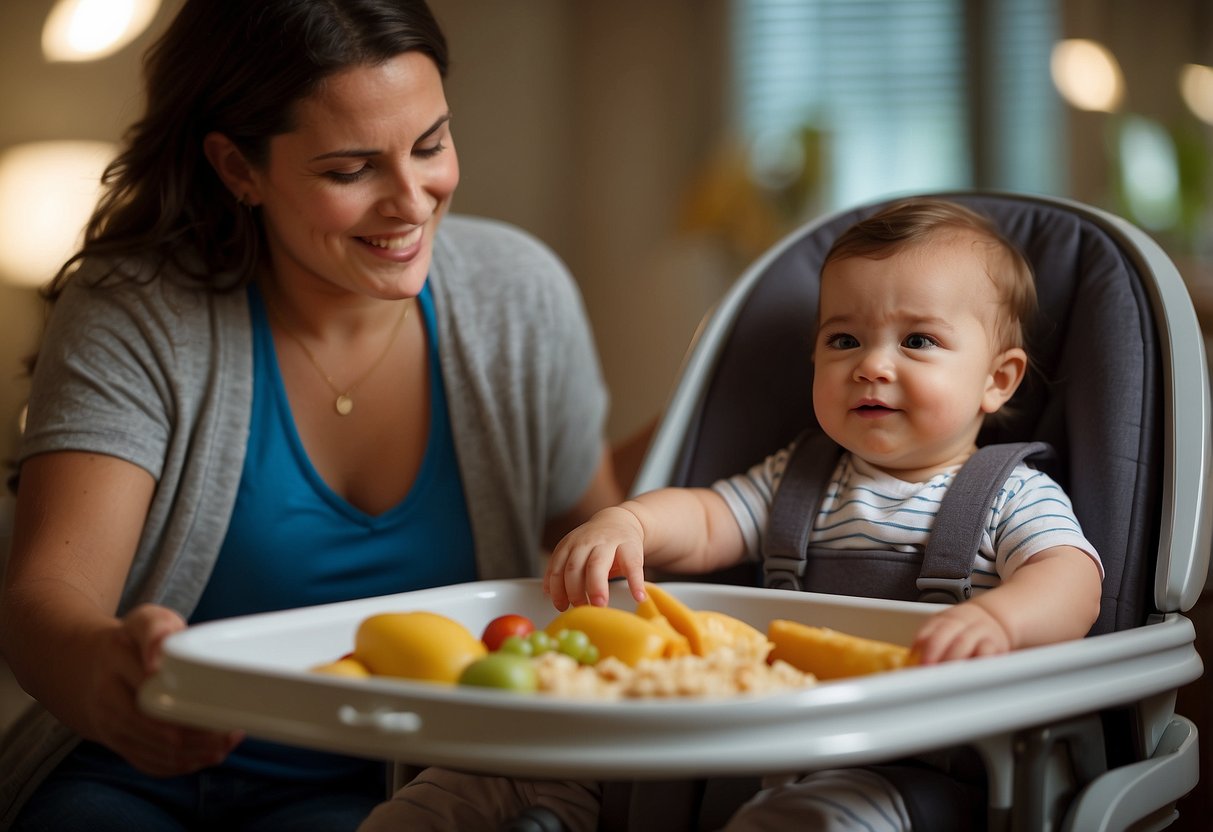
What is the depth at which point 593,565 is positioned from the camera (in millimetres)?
954

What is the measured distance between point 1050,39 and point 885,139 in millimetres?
515

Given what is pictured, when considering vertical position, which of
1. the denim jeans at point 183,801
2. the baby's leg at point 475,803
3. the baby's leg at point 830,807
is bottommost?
the denim jeans at point 183,801

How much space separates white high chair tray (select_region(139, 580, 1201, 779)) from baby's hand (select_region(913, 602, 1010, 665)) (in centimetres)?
5

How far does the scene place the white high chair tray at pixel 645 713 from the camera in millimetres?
628

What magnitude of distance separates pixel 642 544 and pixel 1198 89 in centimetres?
265

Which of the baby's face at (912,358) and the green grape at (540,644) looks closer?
the green grape at (540,644)

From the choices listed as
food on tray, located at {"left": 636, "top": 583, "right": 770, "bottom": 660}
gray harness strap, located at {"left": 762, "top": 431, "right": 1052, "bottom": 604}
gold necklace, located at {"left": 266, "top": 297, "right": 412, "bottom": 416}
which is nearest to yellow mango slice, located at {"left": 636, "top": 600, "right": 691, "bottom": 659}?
food on tray, located at {"left": 636, "top": 583, "right": 770, "bottom": 660}

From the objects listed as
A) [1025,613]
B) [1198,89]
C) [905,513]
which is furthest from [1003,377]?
[1198,89]

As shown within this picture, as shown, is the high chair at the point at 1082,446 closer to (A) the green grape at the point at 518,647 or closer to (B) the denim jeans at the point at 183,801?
(A) the green grape at the point at 518,647

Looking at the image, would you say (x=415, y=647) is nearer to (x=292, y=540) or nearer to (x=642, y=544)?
(x=642, y=544)

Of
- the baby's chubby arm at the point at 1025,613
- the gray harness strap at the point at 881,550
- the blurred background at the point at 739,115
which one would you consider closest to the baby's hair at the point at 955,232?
the gray harness strap at the point at 881,550

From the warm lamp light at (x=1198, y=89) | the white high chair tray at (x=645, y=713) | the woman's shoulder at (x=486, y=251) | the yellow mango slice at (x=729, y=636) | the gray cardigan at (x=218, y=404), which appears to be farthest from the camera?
the warm lamp light at (x=1198, y=89)

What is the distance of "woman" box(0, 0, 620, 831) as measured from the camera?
1153 millimetres

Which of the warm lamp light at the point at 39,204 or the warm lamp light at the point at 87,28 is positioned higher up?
the warm lamp light at the point at 87,28
